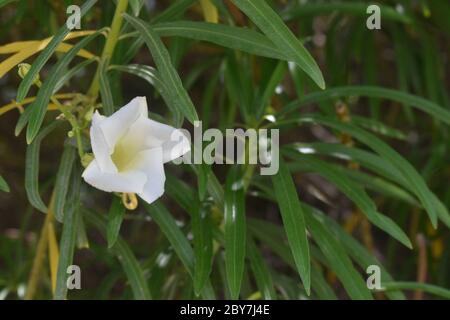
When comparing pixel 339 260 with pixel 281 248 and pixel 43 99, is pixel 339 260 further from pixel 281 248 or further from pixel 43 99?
pixel 43 99

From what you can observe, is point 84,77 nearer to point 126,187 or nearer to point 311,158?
point 311,158

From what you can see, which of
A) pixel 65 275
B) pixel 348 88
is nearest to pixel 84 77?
pixel 348 88

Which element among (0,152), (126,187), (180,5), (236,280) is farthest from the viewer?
(0,152)

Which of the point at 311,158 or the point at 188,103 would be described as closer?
the point at 188,103

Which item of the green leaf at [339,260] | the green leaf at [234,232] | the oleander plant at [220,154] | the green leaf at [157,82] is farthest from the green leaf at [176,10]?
the green leaf at [339,260]

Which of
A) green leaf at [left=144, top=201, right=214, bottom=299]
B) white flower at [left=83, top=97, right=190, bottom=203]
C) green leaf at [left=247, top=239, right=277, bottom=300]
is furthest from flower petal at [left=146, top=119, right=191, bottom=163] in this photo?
green leaf at [left=247, top=239, right=277, bottom=300]

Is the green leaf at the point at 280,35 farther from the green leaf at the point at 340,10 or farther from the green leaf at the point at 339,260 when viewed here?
the green leaf at the point at 340,10

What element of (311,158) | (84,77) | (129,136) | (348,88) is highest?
(84,77)

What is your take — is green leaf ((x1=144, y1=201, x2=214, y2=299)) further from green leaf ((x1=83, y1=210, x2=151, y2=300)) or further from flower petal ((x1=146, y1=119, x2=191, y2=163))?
flower petal ((x1=146, y1=119, x2=191, y2=163))
